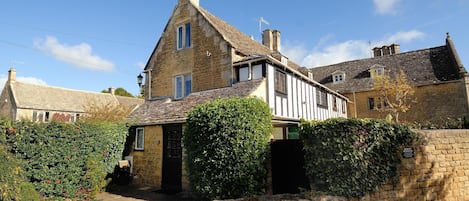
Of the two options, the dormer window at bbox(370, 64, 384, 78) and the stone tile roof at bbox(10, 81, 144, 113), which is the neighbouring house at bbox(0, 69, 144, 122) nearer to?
the stone tile roof at bbox(10, 81, 144, 113)

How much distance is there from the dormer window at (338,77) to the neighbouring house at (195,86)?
922 centimetres

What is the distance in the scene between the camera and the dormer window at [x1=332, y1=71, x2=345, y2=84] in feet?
88.5

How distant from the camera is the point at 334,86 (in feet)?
88.0

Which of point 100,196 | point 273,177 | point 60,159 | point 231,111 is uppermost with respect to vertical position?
point 231,111

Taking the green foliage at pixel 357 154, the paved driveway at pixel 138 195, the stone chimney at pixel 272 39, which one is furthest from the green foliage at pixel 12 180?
the stone chimney at pixel 272 39

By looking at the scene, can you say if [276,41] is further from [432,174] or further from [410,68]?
[432,174]

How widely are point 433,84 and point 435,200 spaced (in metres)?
18.9

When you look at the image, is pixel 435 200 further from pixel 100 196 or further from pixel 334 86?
pixel 334 86

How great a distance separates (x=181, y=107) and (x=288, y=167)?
5353 mm

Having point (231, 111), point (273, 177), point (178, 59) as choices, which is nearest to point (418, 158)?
point (273, 177)

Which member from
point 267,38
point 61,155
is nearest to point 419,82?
point 267,38

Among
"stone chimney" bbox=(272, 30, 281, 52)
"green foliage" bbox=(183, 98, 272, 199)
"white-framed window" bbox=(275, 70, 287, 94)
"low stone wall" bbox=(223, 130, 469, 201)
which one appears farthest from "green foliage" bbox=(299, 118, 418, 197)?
"stone chimney" bbox=(272, 30, 281, 52)

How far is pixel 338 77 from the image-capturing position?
90.1 feet

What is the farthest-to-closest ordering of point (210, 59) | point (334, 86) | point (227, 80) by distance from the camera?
1. point (334, 86)
2. point (210, 59)
3. point (227, 80)
